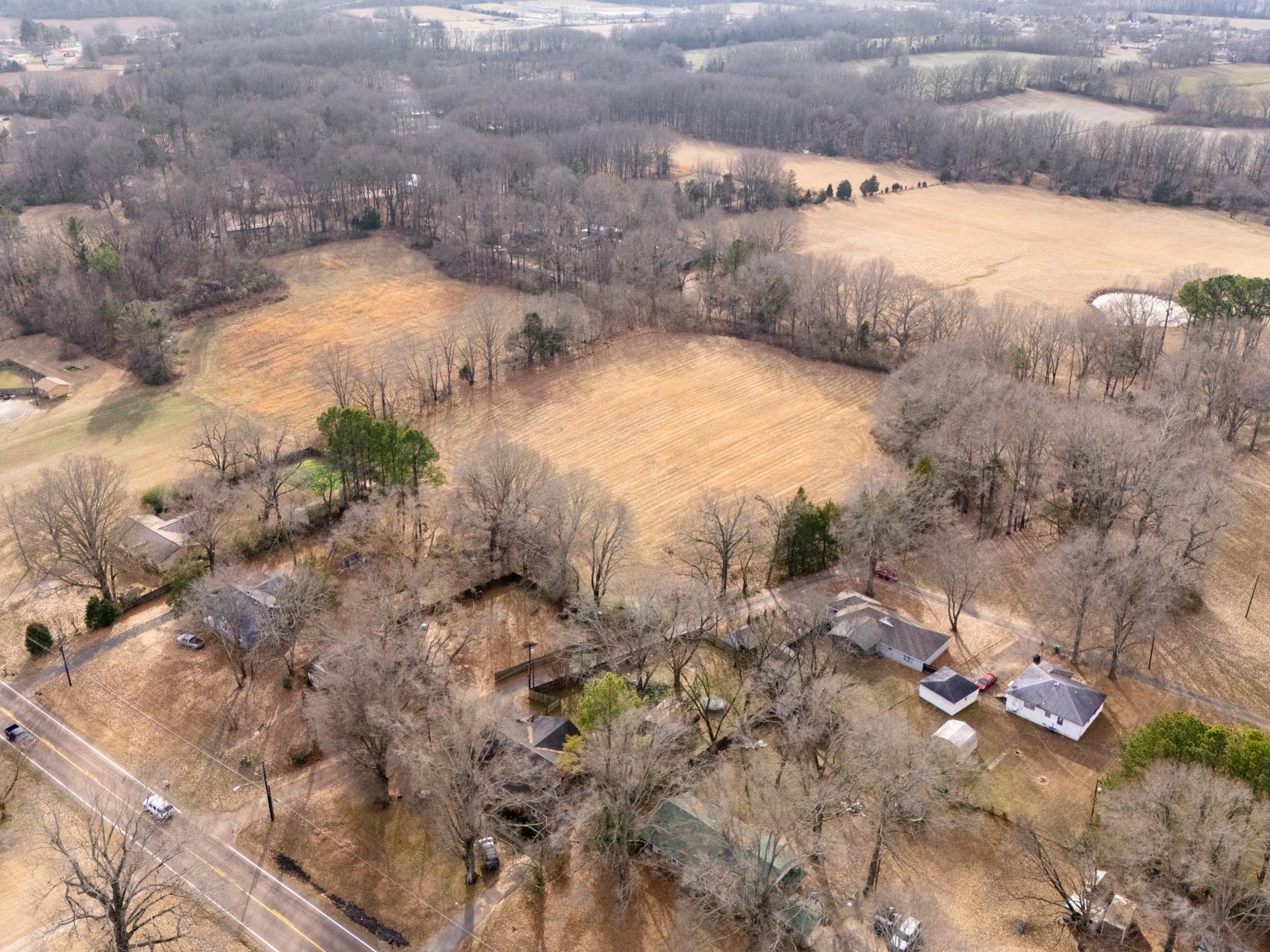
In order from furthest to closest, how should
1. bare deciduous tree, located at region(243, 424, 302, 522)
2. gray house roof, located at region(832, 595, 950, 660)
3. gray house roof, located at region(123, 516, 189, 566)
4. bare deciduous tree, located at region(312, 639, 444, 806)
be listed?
bare deciduous tree, located at region(243, 424, 302, 522)
gray house roof, located at region(123, 516, 189, 566)
gray house roof, located at region(832, 595, 950, 660)
bare deciduous tree, located at region(312, 639, 444, 806)

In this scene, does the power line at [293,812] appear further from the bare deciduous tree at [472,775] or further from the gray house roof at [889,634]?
the gray house roof at [889,634]

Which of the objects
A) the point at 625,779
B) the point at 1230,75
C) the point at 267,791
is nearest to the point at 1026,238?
the point at 625,779

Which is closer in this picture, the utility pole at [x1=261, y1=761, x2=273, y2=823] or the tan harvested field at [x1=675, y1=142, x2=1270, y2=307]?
the utility pole at [x1=261, y1=761, x2=273, y2=823]

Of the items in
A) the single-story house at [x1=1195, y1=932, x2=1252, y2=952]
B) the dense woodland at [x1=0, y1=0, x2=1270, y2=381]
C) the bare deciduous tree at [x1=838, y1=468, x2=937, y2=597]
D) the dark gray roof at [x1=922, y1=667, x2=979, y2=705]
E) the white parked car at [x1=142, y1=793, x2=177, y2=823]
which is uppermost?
the dense woodland at [x1=0, y1=0, x2=1270, y2=381]

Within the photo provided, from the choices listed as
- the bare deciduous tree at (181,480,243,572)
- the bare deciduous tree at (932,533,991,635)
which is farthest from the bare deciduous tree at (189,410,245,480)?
the bare deciduous tree at (932,533,991,635)

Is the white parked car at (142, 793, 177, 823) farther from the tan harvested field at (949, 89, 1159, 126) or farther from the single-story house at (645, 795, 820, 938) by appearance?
the tan harvested field at (949, 89, 1159, 126)

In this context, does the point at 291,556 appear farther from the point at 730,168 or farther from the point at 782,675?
the point at 730,168

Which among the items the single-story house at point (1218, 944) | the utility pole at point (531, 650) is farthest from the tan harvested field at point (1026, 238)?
the single-story house at point (1218, 944)
